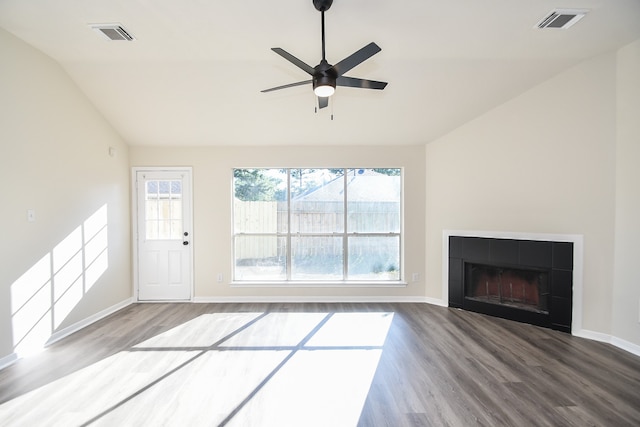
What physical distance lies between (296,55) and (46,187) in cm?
295

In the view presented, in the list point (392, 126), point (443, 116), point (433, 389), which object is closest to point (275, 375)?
point (433, 389)

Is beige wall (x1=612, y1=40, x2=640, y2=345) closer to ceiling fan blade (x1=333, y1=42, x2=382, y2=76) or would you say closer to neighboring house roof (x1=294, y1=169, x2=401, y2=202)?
neighboring house roof (x1=294, y1=169, x2=401, y2=202)

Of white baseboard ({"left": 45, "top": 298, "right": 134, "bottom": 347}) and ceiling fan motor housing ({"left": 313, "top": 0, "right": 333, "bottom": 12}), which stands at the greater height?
ceiling fan motor housing ({"left": 313, "top": 0, "right": 333, "bottom": 12})

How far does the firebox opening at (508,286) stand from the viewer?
3.50 meters

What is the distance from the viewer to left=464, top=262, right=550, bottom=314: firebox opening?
350cm

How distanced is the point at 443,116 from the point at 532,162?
119 centimetres

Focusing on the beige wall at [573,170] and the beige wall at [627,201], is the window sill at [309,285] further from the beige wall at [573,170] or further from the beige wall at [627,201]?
the beige wall at [627,201]

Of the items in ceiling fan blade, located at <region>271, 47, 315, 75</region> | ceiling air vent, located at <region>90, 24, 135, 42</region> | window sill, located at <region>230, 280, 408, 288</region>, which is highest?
ceiling air vent, located at <region>90, 24, 135, 42</region>

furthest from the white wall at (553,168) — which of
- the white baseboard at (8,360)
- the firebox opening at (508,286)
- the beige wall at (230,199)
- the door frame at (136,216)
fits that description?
the white baseboard at (8,360)

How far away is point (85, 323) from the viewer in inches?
138

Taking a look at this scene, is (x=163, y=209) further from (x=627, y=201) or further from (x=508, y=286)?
(x=627, y=201)

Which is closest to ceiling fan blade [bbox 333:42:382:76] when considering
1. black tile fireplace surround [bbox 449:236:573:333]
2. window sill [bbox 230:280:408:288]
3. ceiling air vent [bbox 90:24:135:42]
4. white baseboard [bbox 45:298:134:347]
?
ceiling air vent [bbox 90:24:135:42]

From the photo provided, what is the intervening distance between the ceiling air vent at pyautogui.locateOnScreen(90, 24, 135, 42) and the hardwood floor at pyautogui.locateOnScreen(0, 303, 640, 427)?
299 cm

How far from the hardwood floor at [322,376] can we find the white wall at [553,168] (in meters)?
1.03
